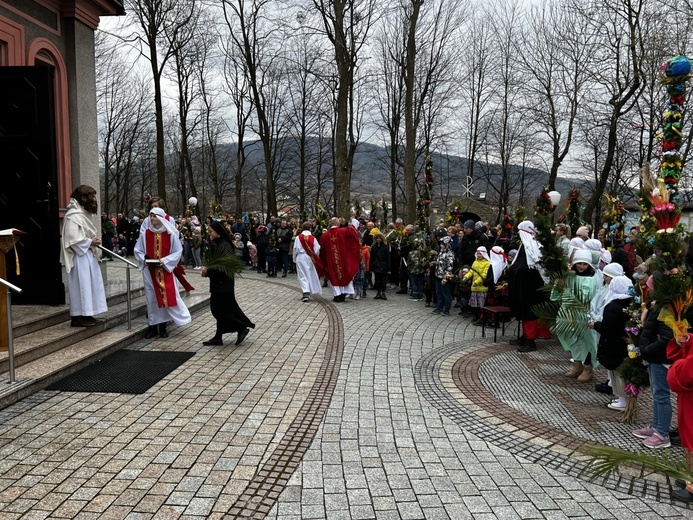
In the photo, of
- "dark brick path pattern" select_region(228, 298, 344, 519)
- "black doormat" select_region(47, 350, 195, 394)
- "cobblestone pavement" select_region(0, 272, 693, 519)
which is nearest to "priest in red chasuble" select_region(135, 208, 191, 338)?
"cobblestone pavement" select_region(0, 272, 693, 519)

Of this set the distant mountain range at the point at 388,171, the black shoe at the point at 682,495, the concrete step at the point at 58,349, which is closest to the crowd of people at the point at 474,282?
the black shoe at the point at 682,495

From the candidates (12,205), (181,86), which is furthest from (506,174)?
(12,205)

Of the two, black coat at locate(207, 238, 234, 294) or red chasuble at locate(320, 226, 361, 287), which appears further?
red chasuble at locate(320, 226, 361, 287)

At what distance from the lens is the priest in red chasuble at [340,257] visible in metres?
13.9

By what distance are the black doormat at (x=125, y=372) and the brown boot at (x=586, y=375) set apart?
17.9 feet

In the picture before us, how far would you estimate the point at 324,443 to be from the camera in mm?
5137

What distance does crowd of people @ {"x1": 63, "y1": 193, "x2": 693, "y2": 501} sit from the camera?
17.1ft

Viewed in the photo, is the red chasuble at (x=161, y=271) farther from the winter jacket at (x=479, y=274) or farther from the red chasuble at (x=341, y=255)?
the winter jacket at (x=479, y=274)

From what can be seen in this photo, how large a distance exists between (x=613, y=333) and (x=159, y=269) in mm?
6685

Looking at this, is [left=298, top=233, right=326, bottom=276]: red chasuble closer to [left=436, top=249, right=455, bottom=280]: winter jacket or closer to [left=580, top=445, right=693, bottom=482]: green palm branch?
[left=436, top=249, right=455, bottom=280]: winter jacket

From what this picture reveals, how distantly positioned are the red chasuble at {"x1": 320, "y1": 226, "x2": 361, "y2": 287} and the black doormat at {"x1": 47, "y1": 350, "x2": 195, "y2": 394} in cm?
619

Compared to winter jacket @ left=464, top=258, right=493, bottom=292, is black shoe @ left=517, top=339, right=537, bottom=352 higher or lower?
lower

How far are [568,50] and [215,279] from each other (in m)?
23.2

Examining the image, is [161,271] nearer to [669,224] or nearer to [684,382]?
[669,224]
